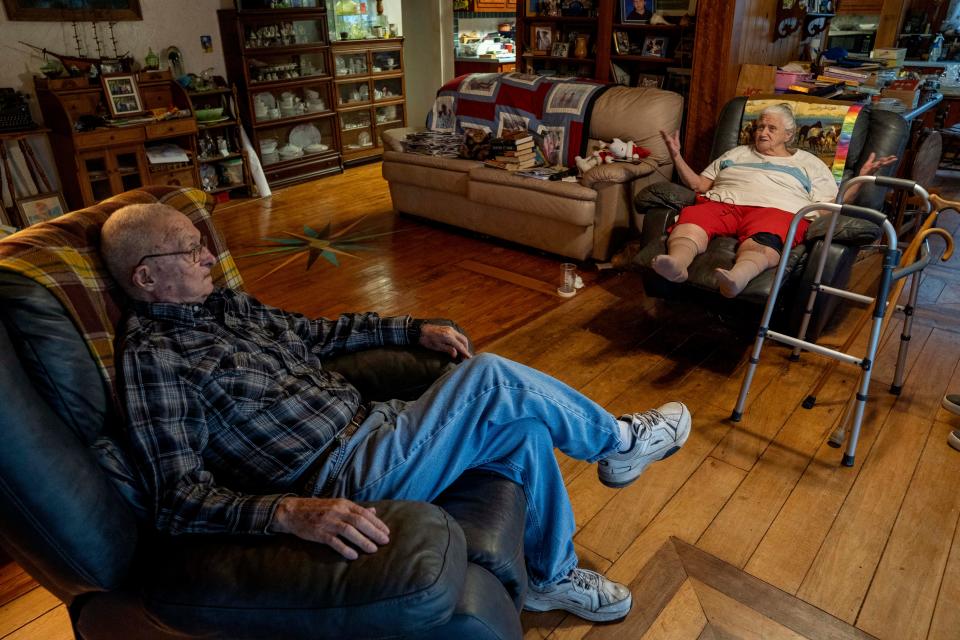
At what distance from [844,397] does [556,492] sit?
1.63 metres

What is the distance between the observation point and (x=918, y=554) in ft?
5.87

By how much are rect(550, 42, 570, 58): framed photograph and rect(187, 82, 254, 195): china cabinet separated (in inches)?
101

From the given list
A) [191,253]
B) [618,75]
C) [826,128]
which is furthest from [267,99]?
[191,253]

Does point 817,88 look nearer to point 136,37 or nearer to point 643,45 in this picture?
point 643,45

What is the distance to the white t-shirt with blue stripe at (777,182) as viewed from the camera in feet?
9.56

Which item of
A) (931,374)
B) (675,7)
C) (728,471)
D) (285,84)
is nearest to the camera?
A: (728,471)

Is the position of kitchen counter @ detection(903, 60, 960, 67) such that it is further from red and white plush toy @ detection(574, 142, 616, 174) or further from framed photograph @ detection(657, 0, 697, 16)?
red and white plush toy @ detection(574, 142, 616, 174)

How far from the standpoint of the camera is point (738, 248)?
2.79 m

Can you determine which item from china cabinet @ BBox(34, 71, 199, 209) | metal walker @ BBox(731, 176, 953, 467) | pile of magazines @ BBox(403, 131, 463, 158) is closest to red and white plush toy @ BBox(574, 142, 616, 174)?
pile of magazines @ BBox(403, 131, 463, 158)

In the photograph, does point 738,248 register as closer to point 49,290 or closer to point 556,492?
point 556,492

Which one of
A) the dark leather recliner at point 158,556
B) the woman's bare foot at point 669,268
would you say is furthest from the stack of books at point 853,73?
the dark leather recliner at point 158,556

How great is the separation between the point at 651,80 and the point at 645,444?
3882 mm

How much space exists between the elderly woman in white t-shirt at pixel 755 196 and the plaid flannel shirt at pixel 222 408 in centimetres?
161

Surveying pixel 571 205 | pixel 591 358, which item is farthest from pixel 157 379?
pixel 571 205
